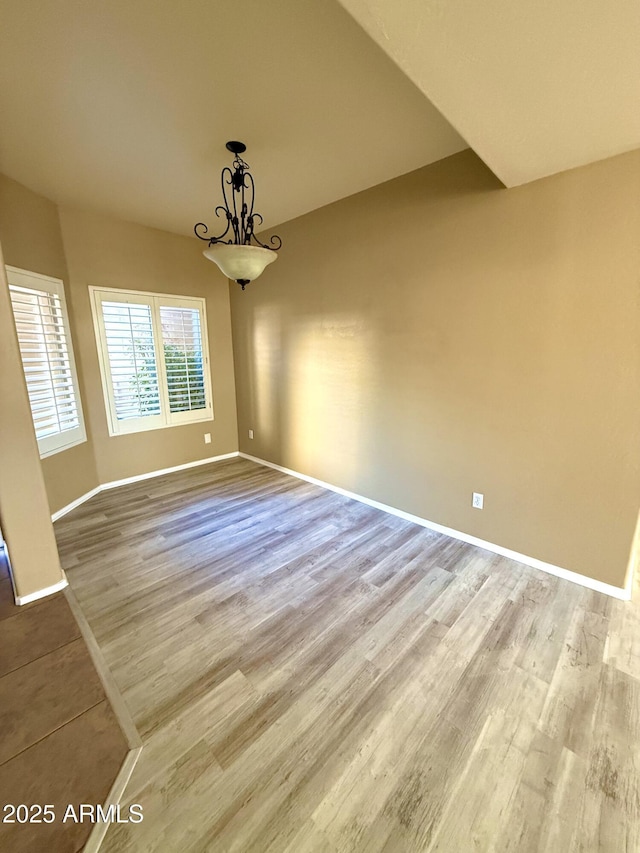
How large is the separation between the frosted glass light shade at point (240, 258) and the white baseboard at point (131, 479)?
2.58m

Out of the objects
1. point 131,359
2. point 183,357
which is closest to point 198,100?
point 131,359

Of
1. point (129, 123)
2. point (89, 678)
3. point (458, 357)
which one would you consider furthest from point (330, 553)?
point (129, 123)

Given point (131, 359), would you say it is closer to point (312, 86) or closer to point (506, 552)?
point (312, 86)

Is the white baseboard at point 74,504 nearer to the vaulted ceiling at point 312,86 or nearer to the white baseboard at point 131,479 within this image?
the white baseboard at point 131,479

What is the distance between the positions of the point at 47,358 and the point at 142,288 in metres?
1.31

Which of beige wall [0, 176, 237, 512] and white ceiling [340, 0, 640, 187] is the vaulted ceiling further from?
beige wall [0, 176, 237, 512]

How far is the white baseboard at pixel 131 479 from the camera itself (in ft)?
10.8

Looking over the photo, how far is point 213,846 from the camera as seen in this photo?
1054 millimetres

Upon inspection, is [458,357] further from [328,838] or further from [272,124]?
[328,838]

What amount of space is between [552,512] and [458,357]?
1.24 meters

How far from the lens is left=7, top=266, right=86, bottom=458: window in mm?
2818

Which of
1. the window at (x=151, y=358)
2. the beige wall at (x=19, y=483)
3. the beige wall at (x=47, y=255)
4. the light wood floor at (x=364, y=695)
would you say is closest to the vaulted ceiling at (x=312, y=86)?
the beige wall at (x=47, y=255)

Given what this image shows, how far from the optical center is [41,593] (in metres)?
2.16

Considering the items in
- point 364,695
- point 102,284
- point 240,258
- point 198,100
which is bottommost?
point 364,695
